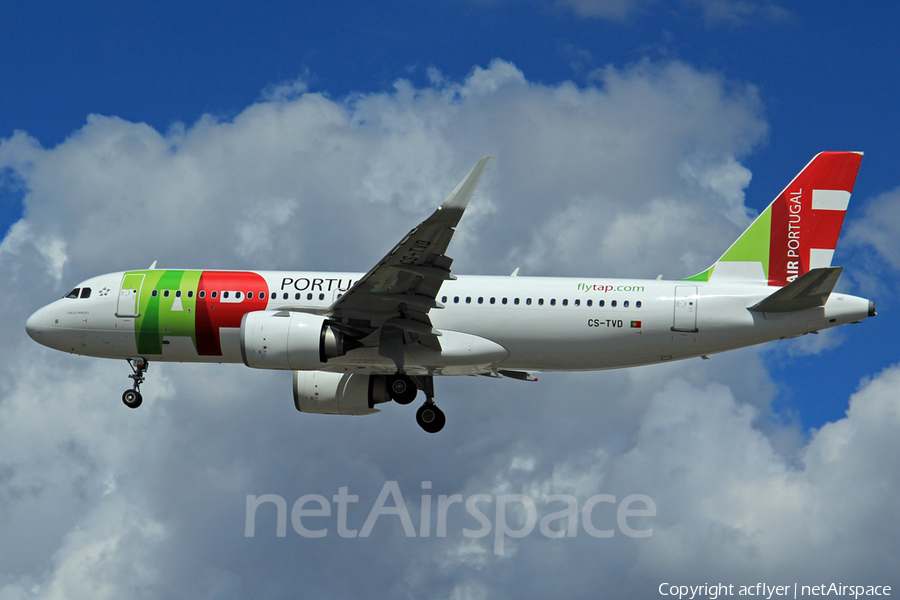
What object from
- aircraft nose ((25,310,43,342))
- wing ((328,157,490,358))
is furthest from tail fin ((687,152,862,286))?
aircraft nose ((25,310,43,342))

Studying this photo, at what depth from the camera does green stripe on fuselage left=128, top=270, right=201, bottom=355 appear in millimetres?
33969

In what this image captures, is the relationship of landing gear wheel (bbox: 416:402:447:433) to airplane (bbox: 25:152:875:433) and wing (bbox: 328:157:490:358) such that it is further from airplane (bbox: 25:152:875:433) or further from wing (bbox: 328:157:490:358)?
wing (bbox: 328:157:490:358)

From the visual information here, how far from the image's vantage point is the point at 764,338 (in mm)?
32125

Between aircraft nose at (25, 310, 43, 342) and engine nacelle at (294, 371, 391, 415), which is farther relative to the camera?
engine nacelle at (294, 371, 391, 415)

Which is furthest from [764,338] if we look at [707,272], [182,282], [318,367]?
[182,282]

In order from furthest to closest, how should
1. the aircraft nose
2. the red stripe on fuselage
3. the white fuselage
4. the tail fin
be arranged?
the aircraft nose → the tail fin → the red stripe on fuselage → the white fuselage

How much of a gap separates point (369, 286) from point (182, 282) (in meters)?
8.32

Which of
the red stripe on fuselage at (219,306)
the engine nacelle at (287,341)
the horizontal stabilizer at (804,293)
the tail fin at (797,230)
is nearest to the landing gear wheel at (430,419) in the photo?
the engine nacelle at (287,341)

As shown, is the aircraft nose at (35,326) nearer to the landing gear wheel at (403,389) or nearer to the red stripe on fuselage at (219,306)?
the red stripe on fuselage at (219,306)

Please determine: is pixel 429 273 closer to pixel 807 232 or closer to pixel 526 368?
pixel 526 368

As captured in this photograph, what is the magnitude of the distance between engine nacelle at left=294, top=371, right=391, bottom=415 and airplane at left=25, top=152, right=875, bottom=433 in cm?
8

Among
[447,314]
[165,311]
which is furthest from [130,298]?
[447,314]

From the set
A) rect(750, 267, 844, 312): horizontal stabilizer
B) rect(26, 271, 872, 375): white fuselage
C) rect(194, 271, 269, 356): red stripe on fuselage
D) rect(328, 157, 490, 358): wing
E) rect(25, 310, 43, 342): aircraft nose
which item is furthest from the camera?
rect(25, 310, 43, 342): aircraft nose

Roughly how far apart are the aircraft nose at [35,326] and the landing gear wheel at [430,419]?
570 inches
